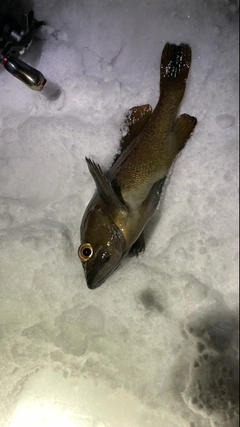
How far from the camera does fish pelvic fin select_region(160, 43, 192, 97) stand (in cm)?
123

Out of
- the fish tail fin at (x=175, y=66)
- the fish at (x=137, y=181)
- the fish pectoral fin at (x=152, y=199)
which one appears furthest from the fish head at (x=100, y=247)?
the fish tail fin at (x=175, y=66)

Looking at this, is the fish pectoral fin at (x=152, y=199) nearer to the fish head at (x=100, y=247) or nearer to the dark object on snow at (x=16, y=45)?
the fish head at (x=100, y=247)

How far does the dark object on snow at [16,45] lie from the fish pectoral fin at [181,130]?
45 centimetres

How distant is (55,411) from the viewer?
1.30 m

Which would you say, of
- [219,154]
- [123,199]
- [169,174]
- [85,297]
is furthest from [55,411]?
[219,154]

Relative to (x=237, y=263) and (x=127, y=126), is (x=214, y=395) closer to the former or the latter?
(x=237, y=263)

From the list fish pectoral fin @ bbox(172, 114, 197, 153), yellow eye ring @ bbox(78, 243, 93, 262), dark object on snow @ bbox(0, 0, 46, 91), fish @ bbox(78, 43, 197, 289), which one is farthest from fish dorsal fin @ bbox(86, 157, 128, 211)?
dark object on snow @ bbox(0, 0, 46, 91)

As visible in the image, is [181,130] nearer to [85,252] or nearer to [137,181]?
[137,181]

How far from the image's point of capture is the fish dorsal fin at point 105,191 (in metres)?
1.13

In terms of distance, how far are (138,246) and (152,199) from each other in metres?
0.16

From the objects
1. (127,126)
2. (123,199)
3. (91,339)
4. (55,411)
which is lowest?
(55,411)

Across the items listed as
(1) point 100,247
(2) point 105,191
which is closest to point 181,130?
(2) point 105,191

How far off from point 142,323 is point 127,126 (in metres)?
0.62

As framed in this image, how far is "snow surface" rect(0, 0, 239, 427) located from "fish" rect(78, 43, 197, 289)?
4cm
